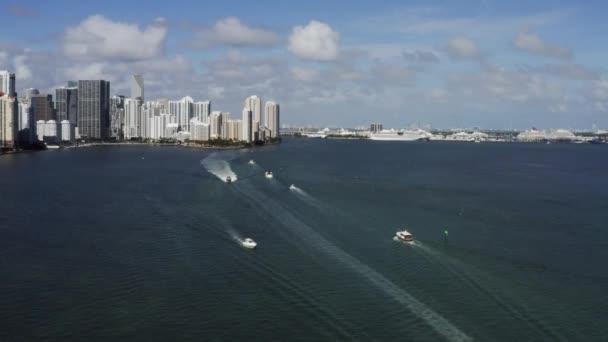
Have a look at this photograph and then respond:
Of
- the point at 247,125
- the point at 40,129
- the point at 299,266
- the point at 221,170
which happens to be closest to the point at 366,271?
the point at 299,266

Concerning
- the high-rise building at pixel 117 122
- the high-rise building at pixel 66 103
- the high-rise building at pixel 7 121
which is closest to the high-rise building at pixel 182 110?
the high-rise building at pixel 117 122

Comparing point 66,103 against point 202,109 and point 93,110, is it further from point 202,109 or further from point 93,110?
point 202,109

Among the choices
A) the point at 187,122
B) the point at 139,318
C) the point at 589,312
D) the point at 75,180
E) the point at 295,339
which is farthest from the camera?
the point at 187,122

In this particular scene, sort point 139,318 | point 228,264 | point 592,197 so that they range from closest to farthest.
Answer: point 139,318 → point 228,264 → point 592,197

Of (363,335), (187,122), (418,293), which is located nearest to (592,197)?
(418,293)

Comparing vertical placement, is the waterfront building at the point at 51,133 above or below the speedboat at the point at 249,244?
above

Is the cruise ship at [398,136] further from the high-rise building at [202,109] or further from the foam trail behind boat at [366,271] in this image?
the foam trail behind boat at [366,271]

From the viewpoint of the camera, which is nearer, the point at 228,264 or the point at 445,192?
the point at 228,264

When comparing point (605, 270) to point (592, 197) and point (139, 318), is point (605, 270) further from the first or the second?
point (592, 197)
